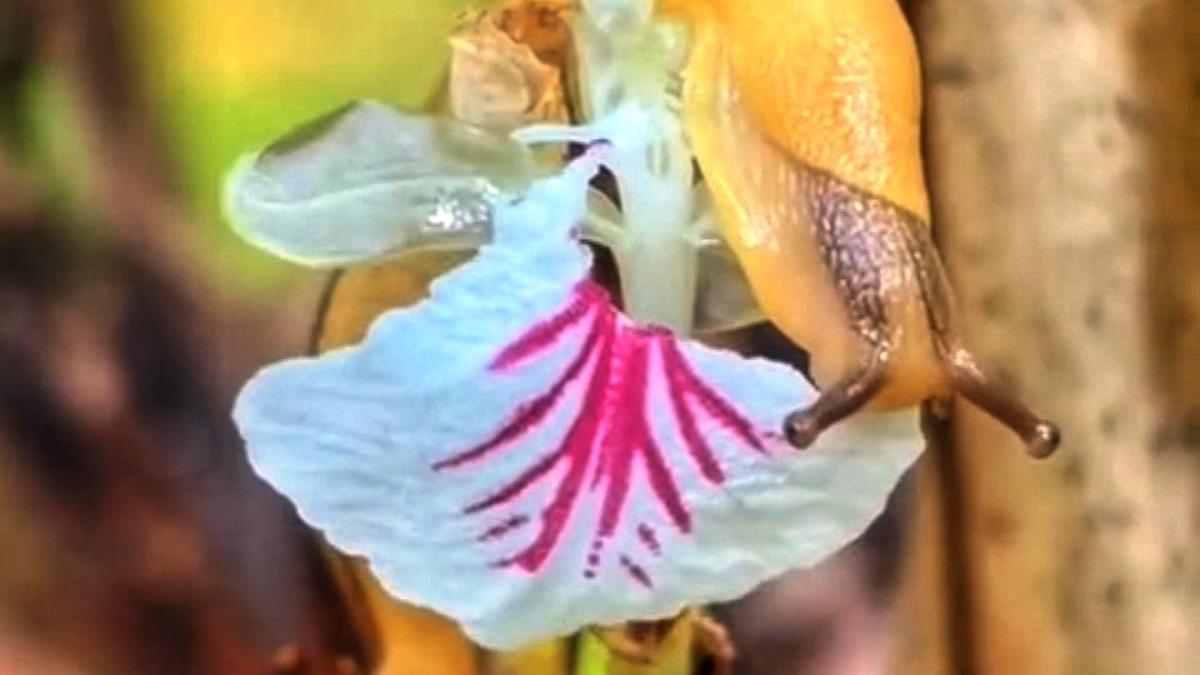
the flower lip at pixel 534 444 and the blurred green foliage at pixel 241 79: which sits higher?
the blurred green foliage at pixel 241 79

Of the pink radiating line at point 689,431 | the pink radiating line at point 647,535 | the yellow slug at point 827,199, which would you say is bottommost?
the pink radiating line at point 647,535

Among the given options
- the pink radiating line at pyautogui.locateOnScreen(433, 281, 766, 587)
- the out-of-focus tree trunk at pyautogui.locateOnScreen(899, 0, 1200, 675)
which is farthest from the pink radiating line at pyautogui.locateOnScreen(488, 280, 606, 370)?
the out-of-focus tree trunk at pyautogui.locateOnScreen(899, 0, 1200, 675)

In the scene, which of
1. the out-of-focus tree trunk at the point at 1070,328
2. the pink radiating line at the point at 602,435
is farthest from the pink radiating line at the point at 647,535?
the out-of-focus tree trunk at the point at 1070,328

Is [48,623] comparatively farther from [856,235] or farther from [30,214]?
[856,235]

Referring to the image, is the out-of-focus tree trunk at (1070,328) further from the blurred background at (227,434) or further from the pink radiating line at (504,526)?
the pink radiating line at (504,526)

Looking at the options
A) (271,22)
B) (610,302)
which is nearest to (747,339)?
(610,302)
